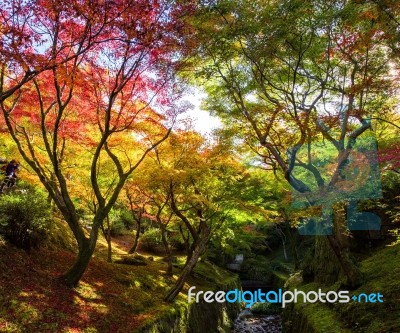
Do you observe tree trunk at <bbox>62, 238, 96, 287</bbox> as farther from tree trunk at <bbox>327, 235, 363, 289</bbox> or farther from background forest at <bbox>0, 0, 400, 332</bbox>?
tree trunk at <bbox>327, 235, 363, 289</bbox>

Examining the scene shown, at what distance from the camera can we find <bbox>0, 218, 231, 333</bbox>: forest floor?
6.72m

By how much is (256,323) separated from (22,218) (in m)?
15.0

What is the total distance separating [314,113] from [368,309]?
6072 millimetres

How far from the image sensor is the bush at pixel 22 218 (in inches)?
367

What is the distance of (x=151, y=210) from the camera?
20.0 meters

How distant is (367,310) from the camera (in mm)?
8227

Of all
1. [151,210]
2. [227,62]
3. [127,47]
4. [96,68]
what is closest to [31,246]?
[96,68]

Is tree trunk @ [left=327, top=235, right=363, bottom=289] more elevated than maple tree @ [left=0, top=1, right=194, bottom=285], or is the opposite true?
maple tree @ [left=0, top=1, right=194, bottom=285]

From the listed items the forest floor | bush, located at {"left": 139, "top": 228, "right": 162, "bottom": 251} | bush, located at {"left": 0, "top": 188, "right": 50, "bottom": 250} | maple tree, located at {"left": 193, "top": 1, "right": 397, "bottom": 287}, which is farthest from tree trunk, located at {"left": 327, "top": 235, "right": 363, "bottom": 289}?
bush, located at {"left": 139, "top": 228, "right": 162, "bottom": 251}

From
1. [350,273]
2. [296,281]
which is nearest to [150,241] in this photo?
[296,281]

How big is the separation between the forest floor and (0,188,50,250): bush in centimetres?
34

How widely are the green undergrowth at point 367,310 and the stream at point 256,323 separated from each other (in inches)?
198

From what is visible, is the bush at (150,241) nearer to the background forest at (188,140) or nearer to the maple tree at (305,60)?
the background forest at (188,140)

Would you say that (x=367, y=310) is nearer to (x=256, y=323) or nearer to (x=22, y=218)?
(x=22, y=218)
